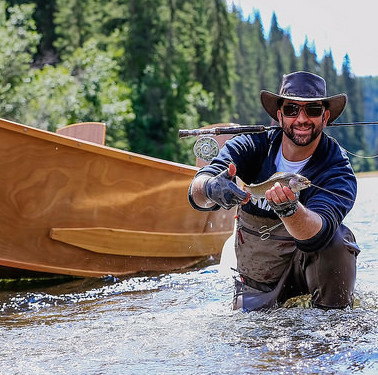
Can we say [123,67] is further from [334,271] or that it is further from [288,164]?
[334,271]

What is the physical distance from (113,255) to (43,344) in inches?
103

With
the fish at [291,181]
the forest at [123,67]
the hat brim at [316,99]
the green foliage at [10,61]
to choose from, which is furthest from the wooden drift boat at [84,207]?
the green foliage at [10,61]

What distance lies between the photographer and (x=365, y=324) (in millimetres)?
3830

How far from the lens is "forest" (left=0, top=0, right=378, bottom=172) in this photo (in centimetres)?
2470

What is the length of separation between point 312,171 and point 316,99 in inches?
15.1

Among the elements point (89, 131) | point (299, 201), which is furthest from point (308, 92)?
point (89, 131)

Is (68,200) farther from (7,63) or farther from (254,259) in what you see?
(7,63)

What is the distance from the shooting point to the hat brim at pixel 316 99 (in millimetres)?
3810

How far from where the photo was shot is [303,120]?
12.7 feet

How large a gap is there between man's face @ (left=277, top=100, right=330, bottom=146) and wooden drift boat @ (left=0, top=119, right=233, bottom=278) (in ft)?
7.62

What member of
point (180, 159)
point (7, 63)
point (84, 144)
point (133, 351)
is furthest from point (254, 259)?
point (180, 159)

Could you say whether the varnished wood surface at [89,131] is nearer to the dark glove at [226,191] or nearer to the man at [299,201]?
the man at [299,201]

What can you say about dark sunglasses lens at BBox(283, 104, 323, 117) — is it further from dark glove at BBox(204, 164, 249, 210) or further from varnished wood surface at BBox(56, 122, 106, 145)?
varnished wood surface at BBox(56, 122, 106, 145)

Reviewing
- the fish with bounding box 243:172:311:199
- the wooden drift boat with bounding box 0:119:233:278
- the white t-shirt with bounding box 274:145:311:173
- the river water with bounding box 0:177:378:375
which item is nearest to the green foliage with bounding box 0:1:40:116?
the wooden drift boat with bounding box 0:119:233:278
